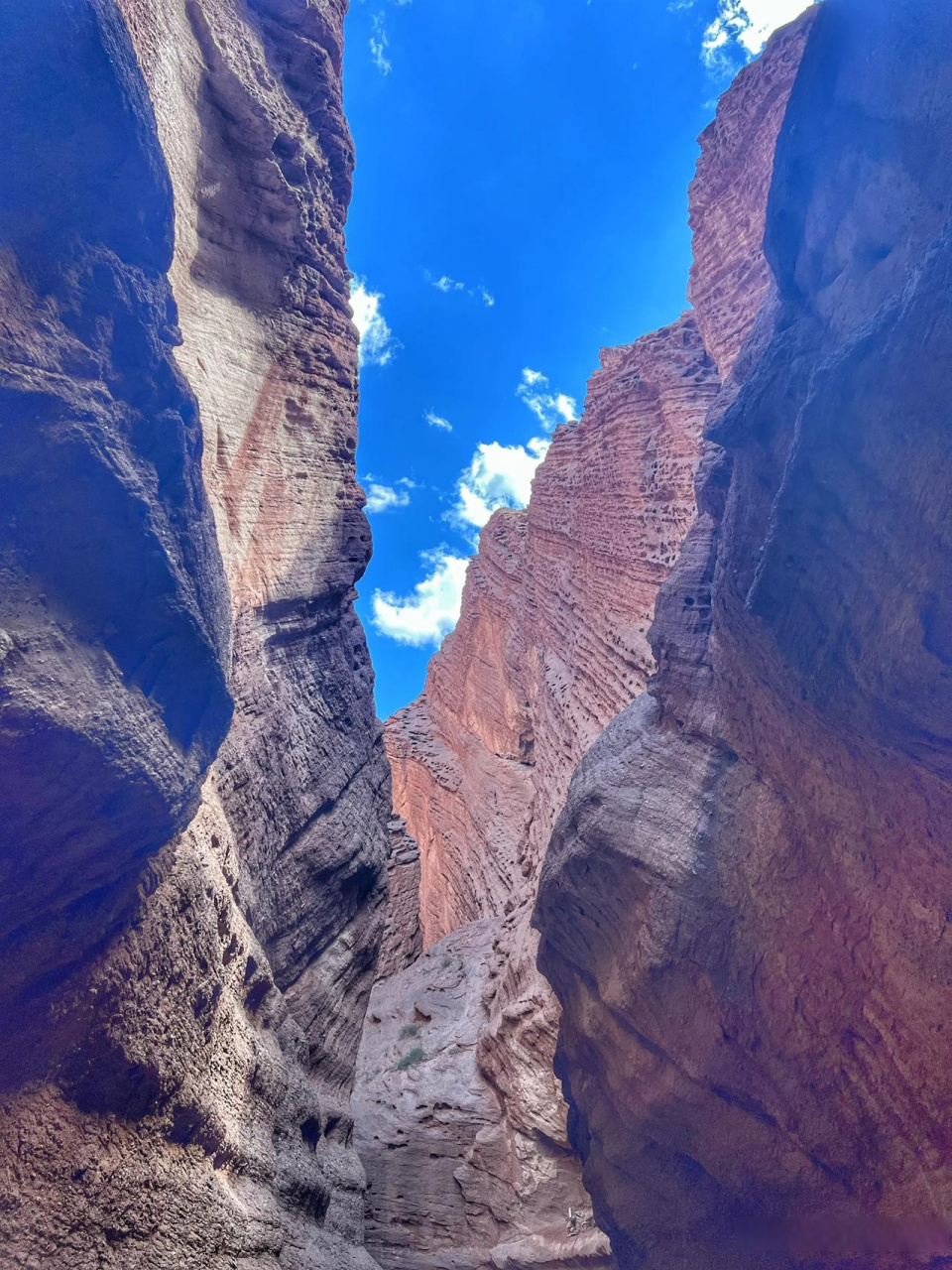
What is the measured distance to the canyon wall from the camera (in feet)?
25.2

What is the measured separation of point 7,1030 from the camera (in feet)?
9.64

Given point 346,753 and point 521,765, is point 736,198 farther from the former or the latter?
point 521,765

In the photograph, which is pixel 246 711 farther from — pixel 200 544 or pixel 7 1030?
pixel 7 1030

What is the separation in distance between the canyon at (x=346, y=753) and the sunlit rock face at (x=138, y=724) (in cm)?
2

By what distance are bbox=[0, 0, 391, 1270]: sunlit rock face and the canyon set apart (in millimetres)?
22

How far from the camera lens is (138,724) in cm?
325

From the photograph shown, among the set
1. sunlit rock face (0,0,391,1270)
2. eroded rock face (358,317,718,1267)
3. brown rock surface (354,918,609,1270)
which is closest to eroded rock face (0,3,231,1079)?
sunlit rock face (0,0,391,1270)

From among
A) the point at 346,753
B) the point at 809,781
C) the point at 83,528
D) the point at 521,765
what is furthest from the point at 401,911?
the point at 83,528

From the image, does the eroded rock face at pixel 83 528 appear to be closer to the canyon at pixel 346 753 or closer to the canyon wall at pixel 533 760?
the canyon at pixel 346 753

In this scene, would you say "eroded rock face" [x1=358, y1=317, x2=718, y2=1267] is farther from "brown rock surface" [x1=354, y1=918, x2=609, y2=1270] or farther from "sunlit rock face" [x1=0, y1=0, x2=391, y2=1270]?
"sunlit rock face" [x1=0, y1=0, x2=391, y2=1270]

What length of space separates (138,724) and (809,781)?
4284 millimetres

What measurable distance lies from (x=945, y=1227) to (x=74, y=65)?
8.04 meters

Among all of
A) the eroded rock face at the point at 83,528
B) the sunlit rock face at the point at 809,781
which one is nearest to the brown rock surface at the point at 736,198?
the sunlit rock face at the point at 809,781

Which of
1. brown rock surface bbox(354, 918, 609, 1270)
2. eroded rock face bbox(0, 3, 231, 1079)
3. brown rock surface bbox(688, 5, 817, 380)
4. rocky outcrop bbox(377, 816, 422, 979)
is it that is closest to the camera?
eroded rock face bbox(0, 3, 231, 1079)
